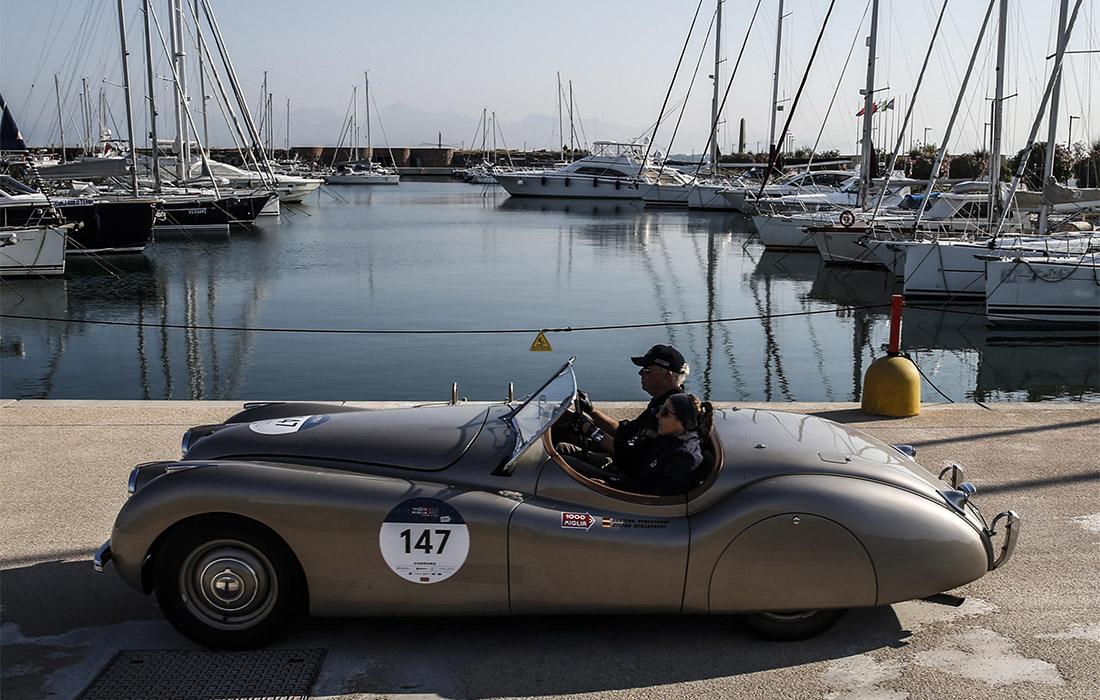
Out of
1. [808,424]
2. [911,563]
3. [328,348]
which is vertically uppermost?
[808,424]

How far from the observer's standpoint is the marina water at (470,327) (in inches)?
615

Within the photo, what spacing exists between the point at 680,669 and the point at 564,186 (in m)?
75.6

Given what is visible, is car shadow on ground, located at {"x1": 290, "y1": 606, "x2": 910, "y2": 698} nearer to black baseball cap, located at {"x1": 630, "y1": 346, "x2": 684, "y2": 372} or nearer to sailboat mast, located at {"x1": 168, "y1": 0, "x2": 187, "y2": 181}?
black baseball cap, located at {"x1": 630, "y1": 346, "x2": 684, "y2": 372}

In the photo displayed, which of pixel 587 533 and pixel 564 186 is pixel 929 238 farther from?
pixel 564 186

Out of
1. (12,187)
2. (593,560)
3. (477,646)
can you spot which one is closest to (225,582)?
(477,646)

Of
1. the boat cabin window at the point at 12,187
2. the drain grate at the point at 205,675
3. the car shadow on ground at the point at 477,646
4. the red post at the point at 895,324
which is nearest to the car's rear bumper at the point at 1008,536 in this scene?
the car shadow on ground at the point at 477,646

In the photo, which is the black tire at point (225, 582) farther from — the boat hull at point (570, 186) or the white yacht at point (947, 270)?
the boat hull at point (570, 186)

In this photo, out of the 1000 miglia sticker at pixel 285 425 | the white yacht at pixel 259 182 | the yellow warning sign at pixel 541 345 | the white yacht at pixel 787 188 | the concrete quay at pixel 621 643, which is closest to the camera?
the concrete quay at pixel 621 643

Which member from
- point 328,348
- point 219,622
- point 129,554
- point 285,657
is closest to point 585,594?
point 285,657

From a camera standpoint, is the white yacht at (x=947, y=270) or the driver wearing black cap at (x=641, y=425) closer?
the driver wearing black cap at (x=641, y=425)

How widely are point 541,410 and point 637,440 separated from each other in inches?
23.3

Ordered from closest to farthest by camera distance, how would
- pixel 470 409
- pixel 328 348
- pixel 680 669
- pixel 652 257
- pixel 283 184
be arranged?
pixel 680 669 → pixel 470 409 → pixel 328 348 → pixel 652 257 → pixel 283 184

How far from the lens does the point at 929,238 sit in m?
26.7

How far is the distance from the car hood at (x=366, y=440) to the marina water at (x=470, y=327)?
542 centimetres
